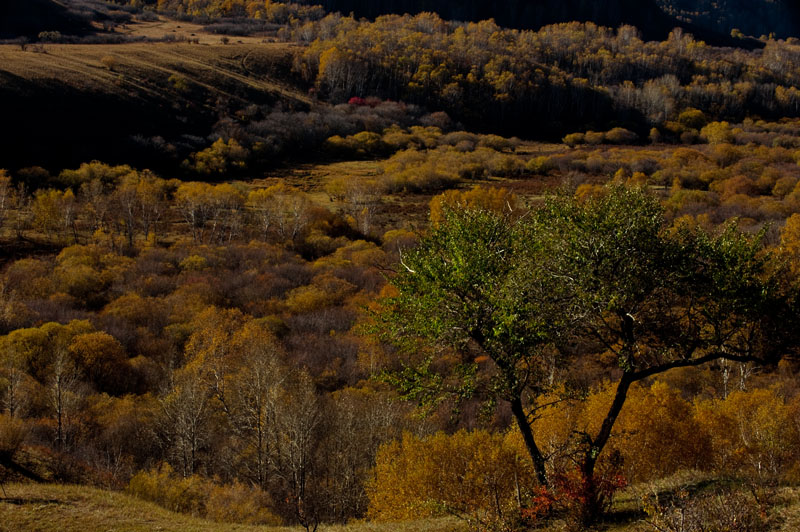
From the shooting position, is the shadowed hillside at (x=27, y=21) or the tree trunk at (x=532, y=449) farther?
the shadowed hillside at (x=27, y=21)

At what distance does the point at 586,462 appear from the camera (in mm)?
15648

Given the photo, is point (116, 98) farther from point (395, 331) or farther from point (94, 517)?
point (395, 331)

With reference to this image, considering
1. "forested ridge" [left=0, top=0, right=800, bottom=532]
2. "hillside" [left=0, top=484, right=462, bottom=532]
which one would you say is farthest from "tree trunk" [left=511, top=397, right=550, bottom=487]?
"hillside" [left=0, top=484, right=462, bottom=532]

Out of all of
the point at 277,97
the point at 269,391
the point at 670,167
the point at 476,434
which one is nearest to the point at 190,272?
the point at 269,391

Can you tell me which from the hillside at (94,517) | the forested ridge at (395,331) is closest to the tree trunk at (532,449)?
the forested ridge at (395,331)

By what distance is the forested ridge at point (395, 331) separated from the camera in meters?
15.4

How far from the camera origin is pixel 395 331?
1714cm

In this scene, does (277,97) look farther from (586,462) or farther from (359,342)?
(586,462)

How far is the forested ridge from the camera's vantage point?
15383 millimetres

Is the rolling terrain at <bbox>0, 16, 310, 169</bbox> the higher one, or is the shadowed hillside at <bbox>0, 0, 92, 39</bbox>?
Result: the shadowed hillside at <bbox>0, 0, 92, 39</bbox>

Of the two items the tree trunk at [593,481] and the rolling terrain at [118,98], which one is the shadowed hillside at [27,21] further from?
the tree trunk at [593,481]

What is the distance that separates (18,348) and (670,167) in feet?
413

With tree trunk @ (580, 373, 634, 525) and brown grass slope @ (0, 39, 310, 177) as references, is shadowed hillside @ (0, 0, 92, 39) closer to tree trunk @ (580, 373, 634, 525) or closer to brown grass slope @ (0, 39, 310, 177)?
brown grass slope @ (0, 39, 310, 177)

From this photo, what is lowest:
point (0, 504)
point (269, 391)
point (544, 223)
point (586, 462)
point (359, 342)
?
point (359, 342)
